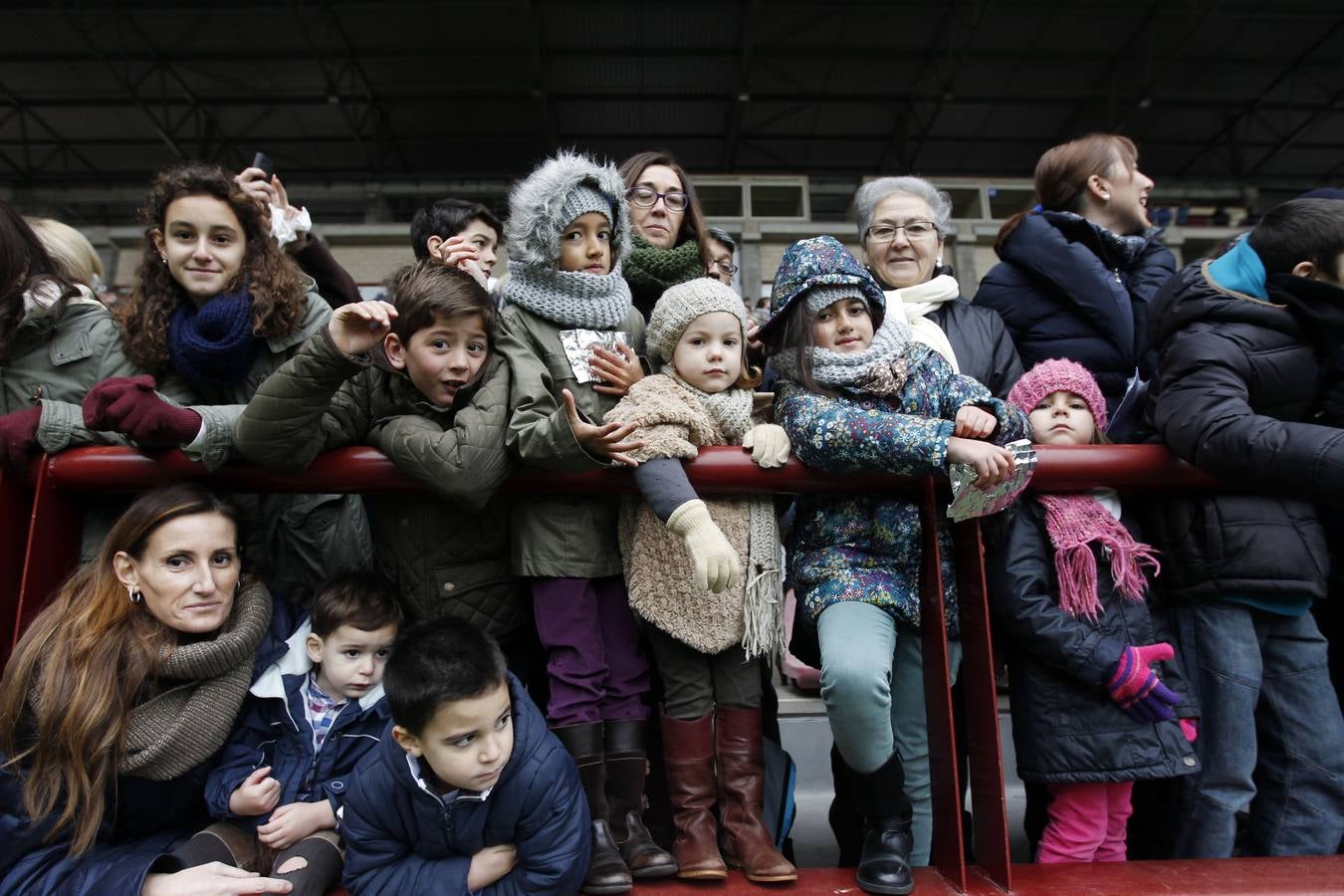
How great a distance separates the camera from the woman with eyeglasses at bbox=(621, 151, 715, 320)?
2576mm

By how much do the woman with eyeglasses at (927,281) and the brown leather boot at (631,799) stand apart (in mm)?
1332

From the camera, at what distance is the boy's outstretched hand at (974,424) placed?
6.07ft

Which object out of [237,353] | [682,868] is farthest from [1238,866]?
[237,353]

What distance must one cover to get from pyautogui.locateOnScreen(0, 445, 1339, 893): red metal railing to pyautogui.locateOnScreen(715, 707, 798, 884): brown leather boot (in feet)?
1.24

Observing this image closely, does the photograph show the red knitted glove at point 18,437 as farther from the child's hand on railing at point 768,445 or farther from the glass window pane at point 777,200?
the glass window pane at point 777,200

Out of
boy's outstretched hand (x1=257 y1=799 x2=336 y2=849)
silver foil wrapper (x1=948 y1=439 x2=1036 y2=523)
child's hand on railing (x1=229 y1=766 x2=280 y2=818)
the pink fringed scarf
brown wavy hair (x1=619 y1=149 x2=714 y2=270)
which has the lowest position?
boy's outstretched hand (x1=257 y1=799 x2=336 y2=849)

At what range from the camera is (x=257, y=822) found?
1.77m

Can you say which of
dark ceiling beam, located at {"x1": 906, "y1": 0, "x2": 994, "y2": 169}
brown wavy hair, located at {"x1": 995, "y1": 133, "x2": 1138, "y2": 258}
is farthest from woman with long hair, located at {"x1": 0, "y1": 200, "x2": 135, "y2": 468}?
dark ceiling beam, located at {"x1": 906, "y1": 0, "x2": 994, "y2": 169}

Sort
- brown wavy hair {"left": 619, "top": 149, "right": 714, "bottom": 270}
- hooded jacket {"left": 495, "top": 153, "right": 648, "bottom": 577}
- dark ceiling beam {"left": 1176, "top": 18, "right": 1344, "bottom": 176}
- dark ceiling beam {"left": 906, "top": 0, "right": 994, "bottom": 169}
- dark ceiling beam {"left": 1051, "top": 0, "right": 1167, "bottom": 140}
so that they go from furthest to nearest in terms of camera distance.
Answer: dark ceiling beam {"left": 1176, "top": 18, "right": 1344, "bottom": 176}, dark ceiling beam {"left": 1051, "top": 0, "right": 1167, "bottom": 140}, dark ceiling beam {"left": 906, "top": 0, "right": 994, "bottom": 169}, brown wavy hair {"left": 619, "top": 149, "right": 714, "bottom": 270}, hooded jacket {"left": 495, "top": 153, "right": 648, "bottom": 577}

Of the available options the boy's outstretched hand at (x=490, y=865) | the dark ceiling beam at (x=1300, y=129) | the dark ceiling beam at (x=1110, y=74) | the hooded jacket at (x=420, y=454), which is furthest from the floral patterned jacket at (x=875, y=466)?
the dark ceiling beam at (x=1300, y=129)

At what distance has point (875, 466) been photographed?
1811 millimetres

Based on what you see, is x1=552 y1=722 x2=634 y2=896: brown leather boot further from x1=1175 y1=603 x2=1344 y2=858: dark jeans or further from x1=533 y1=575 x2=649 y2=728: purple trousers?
x1=1175 y1=603 x2=1344 y2=858: dark jeans

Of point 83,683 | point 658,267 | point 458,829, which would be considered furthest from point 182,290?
point 458,829

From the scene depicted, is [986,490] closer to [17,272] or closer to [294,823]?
[294,823]
